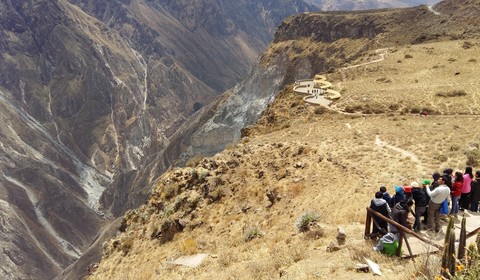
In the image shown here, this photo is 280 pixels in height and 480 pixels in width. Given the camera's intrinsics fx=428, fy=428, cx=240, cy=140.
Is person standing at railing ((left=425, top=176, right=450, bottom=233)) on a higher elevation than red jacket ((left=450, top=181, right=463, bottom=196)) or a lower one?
higher

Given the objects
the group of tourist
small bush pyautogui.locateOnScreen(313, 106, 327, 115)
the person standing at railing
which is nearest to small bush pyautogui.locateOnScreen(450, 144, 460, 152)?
the group of tourist

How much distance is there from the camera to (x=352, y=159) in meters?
23.1

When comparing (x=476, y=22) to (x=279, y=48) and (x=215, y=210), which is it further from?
(x=215, y=210)

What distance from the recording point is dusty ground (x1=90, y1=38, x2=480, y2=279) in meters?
13.7

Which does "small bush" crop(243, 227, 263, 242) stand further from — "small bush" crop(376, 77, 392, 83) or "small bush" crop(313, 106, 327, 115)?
"small bush" crop(376, 77, 392, 83)

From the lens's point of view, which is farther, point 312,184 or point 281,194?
point 312,184

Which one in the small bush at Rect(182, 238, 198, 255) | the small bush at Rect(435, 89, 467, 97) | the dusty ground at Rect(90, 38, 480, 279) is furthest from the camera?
the small bush at Rect(435, 89, 467, 97)

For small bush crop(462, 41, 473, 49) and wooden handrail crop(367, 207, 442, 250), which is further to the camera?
small bush crop(462, 41, 473, 49)

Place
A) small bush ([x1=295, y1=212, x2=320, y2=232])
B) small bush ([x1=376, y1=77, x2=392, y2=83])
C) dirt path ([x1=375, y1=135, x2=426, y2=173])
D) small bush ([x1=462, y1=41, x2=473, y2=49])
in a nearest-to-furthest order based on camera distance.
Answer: small bush ([x1=295, y1=212, x2=320, y2=232])
dirt path ([x1=375, y1=135, x2=426, y2=173])
small bush ([x1=376, y1=77, x2=392, y2=83])
small bush ([x1=462, y1=41, x2=473, y2=49])

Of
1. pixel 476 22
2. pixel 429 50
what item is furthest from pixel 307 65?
pixel 429 50

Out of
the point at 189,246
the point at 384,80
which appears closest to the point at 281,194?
the point at 189,246

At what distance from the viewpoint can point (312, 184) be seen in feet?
67.7

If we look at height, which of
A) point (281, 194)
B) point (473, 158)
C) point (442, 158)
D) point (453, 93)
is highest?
point (281, 194)

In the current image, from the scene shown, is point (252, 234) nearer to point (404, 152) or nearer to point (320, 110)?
point (404, 152)
